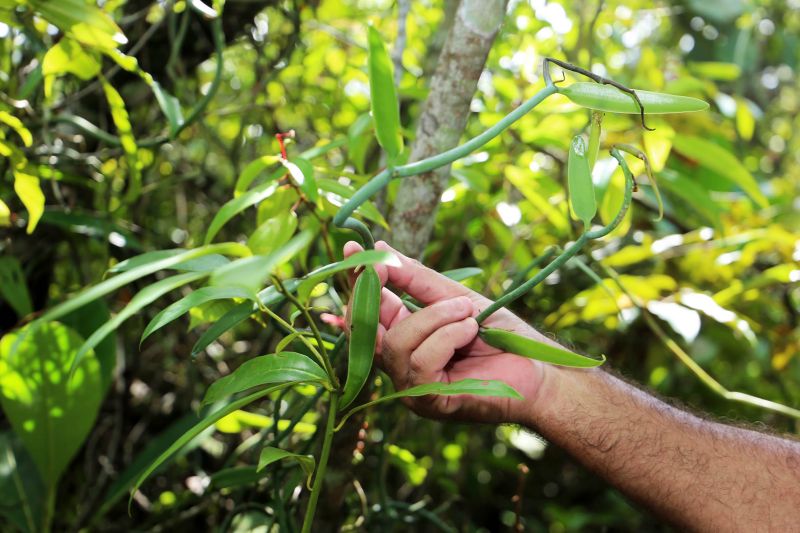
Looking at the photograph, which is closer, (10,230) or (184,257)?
(184,257)

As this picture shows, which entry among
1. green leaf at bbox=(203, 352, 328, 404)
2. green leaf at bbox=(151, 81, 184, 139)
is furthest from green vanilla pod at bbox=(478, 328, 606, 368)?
green leaf at bbox=(151, 81, 184, 139)

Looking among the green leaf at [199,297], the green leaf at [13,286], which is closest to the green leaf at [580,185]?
the green leaf at [199,297]

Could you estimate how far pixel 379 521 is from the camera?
0.96 m

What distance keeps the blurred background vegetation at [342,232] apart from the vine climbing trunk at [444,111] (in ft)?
0.19

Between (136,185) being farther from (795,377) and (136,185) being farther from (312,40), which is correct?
(795,377)

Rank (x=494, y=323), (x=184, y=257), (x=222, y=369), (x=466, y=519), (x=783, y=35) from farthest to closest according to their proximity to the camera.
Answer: (x=783, y=35) → (x=466, y=519) → (x=222, y=369) → (x=494, y=323) → (x=184, y=257)

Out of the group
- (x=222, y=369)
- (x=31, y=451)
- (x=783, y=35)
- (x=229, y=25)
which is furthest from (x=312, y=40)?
(x=783, y=35)

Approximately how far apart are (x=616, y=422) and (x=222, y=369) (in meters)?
0.60

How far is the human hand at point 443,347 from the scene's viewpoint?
0.65 m

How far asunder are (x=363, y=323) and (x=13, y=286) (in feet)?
1.81

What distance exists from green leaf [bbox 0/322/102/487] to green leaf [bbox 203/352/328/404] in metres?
0.36

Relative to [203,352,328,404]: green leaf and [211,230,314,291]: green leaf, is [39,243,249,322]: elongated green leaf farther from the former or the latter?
[203,352,328,404]: green leaf

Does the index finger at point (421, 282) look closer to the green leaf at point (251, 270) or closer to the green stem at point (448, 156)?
the green stem at point (448, 156)

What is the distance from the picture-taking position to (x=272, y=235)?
628 millimetres
